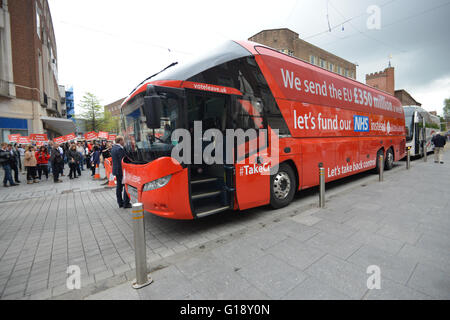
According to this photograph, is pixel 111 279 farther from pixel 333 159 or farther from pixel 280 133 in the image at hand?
pixel 333 159

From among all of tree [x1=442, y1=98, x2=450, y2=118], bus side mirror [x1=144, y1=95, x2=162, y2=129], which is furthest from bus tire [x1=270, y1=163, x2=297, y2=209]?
tree [x1=442, y1=98, x2=450, y2=118]

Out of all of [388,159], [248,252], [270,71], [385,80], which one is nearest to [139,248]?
[248,252]

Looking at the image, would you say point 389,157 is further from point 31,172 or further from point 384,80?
point 384,80

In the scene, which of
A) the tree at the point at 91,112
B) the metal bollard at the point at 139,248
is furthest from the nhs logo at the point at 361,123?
the tree at the point at 91,112

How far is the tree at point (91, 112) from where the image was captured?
4025 cm

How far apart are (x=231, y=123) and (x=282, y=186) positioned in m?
2.18

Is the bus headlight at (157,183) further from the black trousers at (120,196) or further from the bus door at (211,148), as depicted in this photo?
the black trousers at (120,196)

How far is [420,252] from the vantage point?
3.06m

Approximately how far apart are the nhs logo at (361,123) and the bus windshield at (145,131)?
6.87 m

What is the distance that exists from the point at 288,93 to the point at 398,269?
3.98m

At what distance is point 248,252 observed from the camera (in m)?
3.22

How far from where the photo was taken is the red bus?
3557mm
